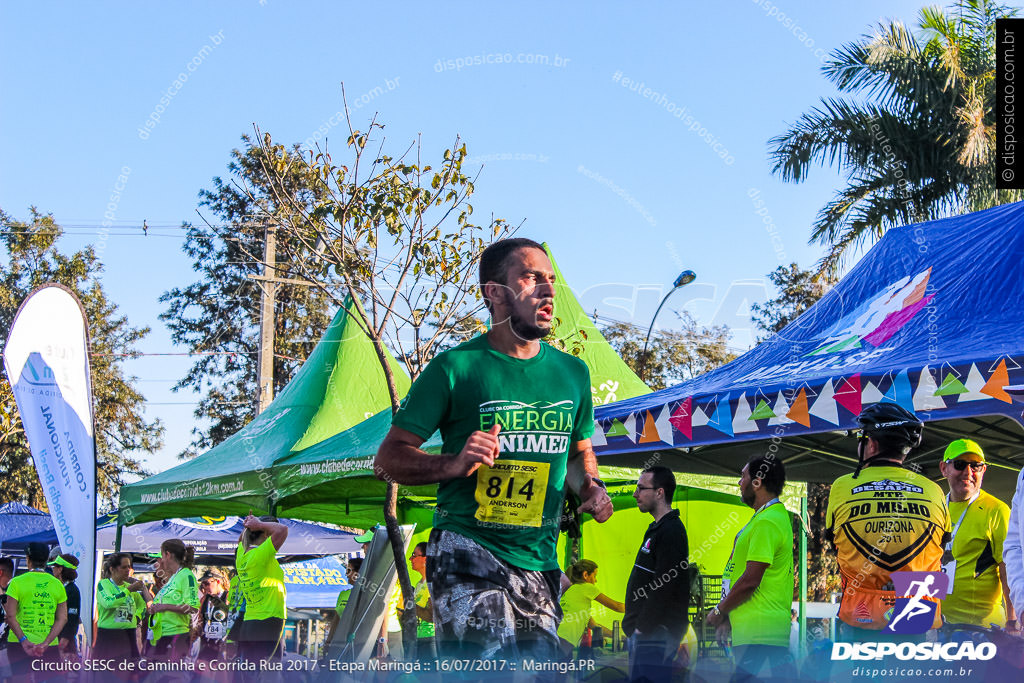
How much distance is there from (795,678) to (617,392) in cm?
795

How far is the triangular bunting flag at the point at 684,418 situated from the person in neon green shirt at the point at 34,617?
544 centimetres

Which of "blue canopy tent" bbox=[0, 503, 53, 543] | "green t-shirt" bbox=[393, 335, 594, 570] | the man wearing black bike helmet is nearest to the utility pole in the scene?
"blue canopy tent" bbox=[0, 503, 53, 543]

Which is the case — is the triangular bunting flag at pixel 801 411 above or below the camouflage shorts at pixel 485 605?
above

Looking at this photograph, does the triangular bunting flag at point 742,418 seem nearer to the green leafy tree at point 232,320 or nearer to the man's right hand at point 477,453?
the man's right hand at point 477,453

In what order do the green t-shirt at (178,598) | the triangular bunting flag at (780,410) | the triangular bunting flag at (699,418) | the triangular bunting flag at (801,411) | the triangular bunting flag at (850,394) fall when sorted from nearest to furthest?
the triangular bunting flag at (850,394), the triangular bunting flag at (801,411), the triangular bunting flag at (780,410), the triangular bunting flag at (699,418), the green t-shirt at (178,598)

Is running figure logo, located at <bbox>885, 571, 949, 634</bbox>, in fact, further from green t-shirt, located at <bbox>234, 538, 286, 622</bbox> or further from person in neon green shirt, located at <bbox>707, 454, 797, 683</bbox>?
green t-shirt, located at <bbox>234, 538, 286, 622</bbox>

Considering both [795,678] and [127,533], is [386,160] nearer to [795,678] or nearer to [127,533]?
[795,678]

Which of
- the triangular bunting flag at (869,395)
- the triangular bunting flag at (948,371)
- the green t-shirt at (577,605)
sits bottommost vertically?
the green t-shirt at (577,605)

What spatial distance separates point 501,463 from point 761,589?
2542 millimetres

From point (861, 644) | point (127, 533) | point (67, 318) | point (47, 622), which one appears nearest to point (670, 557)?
point (861, 644)

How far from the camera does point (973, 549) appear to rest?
17.2ft

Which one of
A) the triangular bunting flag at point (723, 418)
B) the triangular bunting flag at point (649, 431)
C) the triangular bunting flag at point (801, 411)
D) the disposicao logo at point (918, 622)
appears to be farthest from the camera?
the triangular bunting flag at point (649, 431)

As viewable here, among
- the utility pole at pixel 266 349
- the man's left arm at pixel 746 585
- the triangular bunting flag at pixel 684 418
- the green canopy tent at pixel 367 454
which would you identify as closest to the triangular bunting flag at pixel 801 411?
the triangular bunting flag at pixel 684 418

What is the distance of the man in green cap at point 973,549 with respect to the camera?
5152 millimetres
